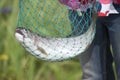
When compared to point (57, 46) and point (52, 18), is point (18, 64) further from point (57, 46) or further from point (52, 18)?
point (57, 46)

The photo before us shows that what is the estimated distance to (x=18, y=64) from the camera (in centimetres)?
280

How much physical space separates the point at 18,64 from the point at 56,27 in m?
0.82

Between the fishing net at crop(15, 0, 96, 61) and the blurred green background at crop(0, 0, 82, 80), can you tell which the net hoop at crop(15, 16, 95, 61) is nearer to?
the fishing net at crop(15, 0, 96, 61)

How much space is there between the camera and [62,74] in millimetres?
2896

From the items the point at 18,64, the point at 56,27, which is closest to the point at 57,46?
the point at 56,27

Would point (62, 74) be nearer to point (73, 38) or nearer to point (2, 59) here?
point (2, 59)

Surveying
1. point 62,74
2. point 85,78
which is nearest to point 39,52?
point 85,78

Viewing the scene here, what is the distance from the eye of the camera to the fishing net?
72.2 inches

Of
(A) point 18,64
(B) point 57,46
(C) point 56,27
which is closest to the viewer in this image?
(B) point 57,46

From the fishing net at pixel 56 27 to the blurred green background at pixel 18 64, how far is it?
69 cm

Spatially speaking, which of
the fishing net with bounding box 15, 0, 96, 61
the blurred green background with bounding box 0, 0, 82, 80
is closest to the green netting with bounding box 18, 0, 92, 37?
the fishing net with bounding box 15, 0, 96, 61

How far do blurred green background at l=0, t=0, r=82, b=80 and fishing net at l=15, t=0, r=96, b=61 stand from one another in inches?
27.3

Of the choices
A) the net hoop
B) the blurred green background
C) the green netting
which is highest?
the green netting

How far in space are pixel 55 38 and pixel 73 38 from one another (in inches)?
2.9
